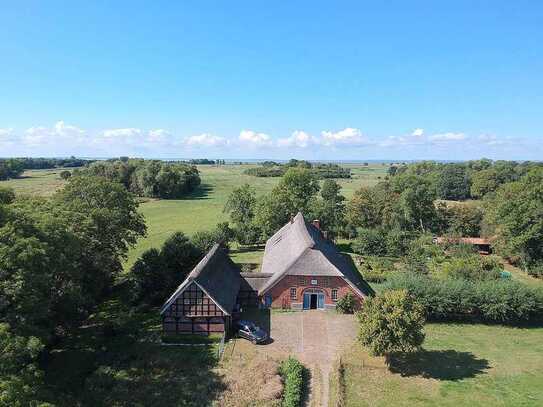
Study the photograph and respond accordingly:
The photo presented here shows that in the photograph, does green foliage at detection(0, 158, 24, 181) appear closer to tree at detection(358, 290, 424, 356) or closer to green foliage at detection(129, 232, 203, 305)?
green foliage at detection(129, 232, 203, 305)

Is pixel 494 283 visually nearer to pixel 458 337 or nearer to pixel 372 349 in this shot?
pixel 458 337

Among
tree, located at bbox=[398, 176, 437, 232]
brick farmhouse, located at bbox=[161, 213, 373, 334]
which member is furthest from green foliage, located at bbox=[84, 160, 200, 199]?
brick farmhouse, located at bbox=[161, 213, 373, 334]

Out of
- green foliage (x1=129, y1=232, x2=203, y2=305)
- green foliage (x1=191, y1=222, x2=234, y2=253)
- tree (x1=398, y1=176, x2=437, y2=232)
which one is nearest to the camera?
green foliage (x1=129, y1=232, x2=203, y2=305)

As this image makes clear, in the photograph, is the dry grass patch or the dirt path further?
the dirt path

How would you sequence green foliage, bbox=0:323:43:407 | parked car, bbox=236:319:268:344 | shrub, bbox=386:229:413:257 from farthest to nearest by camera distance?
shrub, bbox=386:229:413:257 → parked car, bbox=236:319:268:344 → green foliage, bbox=0:323:43:407

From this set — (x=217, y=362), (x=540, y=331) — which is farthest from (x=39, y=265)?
(x=540, y=331)

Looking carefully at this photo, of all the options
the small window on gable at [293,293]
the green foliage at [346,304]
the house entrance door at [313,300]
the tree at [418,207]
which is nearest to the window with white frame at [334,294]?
the green foliage at [346,304]

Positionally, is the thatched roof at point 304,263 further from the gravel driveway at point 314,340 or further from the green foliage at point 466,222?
the green foliage at point 466,222

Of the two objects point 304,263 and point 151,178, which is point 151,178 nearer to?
point 151,178

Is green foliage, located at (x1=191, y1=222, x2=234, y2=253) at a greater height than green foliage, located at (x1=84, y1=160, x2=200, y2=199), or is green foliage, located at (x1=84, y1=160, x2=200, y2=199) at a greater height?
green foliage, located at (x1=84, y1=160, x2=200, y2=199)
